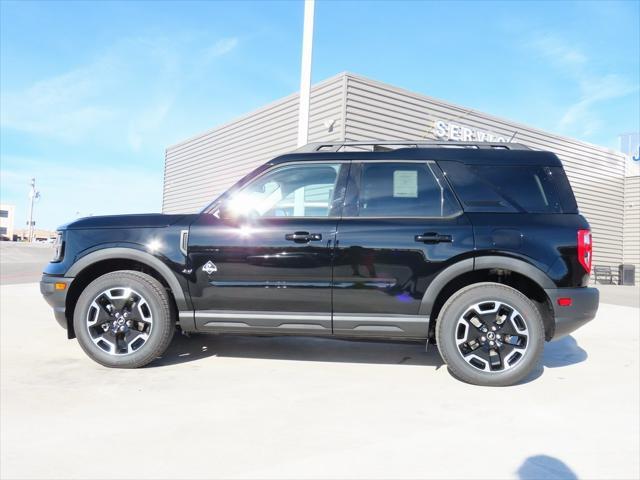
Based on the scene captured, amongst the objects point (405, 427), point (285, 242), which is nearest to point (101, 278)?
point (285, 242)

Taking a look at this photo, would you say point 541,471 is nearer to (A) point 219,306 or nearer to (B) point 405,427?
(B) point 405,427

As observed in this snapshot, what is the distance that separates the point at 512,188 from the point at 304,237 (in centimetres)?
171

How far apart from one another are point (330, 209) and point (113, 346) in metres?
2.07

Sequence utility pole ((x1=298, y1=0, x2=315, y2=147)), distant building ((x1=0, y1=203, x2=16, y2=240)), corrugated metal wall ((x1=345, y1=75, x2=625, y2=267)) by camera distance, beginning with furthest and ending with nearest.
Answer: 1. distant building ((x1=0, y1=203, x2=16, y2=240))
2. corrugated metal wall ((x1=345, y1=75, x2=625, y2=267))
3. utility pole ((x1=298, y1=0, x2=315, y2=147))

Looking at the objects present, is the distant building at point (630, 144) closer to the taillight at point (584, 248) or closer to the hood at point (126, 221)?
the taillight at point (584, 248)

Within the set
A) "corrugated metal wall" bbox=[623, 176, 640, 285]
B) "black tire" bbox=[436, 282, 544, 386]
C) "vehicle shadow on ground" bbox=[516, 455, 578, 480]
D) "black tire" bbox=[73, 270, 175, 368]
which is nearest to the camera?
"vehicle shadow on ground" bbox=[516, 455, 578, 480]

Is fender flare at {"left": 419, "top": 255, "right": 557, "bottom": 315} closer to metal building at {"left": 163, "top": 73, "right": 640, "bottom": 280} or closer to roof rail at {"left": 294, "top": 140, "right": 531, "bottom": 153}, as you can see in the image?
roof rail at {"left": 294, "top": 140, "right": 531, "bottom": 153}

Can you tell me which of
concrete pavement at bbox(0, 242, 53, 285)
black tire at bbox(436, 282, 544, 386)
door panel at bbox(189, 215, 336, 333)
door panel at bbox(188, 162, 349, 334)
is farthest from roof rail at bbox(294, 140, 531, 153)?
concrete pavement at bbox(0, 242, 53, 285)

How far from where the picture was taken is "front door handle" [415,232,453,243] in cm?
340

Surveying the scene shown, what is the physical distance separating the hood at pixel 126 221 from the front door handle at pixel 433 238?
1.94 metres

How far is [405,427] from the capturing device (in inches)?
98.9

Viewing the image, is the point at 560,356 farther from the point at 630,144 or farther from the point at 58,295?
the point at 630,144

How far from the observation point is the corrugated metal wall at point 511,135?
13.4 meters

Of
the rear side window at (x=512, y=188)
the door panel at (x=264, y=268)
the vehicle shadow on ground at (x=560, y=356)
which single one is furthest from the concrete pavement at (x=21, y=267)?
the vehicle shadow on ground at (x=560, y=356)
